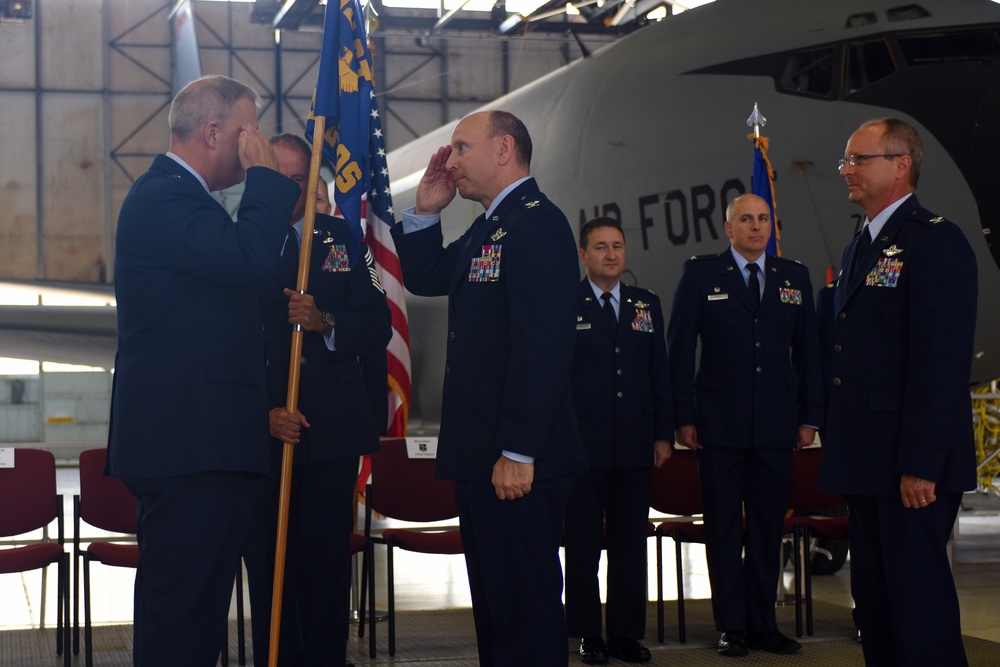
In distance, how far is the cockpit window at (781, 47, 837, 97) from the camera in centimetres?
507

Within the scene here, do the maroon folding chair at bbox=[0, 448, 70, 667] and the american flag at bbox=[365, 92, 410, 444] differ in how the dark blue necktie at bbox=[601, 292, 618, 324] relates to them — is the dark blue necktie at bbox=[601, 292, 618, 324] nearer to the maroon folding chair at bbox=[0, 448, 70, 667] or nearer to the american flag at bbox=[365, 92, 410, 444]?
the american flag at bbox=[365, 92, 410, 444]

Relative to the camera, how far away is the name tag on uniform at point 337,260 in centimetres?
328

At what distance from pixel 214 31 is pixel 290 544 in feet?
56.6

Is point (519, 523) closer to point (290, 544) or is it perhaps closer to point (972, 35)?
point (290, 544)

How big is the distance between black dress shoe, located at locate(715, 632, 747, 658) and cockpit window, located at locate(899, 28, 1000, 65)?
2.72 metres

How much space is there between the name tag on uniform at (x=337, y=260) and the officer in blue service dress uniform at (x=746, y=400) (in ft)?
4.76

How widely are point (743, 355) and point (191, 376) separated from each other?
7.72 ft

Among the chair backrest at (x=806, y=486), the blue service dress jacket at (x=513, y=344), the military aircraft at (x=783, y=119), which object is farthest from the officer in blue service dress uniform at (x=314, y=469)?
the military aircraft at (x=783, y=119)

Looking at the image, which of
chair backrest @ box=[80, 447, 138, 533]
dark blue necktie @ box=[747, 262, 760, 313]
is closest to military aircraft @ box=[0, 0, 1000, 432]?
dark blue necktie @ box=[747, 262, 760, 313]

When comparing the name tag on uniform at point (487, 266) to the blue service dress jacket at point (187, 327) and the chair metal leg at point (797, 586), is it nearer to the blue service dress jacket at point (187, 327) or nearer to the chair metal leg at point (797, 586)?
the blue service dress jacket at point (187, 327)

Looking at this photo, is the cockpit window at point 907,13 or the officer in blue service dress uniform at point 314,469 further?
the cockpit window at point 907,13

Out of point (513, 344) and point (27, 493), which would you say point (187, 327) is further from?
point (27, 493)

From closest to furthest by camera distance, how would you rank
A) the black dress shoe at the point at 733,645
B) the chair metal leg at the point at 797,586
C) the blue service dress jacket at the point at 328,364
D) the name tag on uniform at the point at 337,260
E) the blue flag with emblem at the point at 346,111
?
the blue service dress jacket at the point at 328,364 → the name tag on uniform at the point at 337,260 → the blue flag with emblem at the point at 346,111 → the black dress shoe at the point at 733,645 → the chair metal leg at the point at 797,586

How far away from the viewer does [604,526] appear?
426 centimetres
